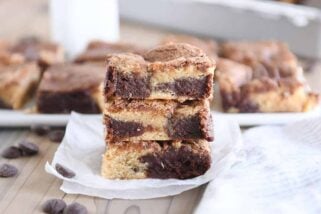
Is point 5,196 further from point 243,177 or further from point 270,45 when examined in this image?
point 270,45

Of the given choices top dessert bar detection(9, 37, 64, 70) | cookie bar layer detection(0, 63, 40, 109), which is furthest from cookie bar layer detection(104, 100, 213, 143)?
top dessert bar detection(9, 37, 64, 70)

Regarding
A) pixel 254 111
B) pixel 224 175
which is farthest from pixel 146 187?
pixel 254 111

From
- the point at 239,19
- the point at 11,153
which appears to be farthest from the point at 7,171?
the point at 239,19

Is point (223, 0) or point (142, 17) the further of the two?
point (142, 17)

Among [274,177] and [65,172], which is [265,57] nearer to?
[274,177]

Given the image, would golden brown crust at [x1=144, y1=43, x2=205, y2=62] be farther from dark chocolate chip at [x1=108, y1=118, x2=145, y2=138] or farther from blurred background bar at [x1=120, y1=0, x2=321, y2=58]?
blurred background bar at [x1=120, y1=0, x2=321, y2=58]

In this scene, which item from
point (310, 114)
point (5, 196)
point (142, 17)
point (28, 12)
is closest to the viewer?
point (5, 196)

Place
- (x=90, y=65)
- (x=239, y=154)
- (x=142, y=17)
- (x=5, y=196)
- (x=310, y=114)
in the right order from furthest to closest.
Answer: (x=142, y=17) < (x=90, y=65) < (x=310, y=114) < (x=239, y=154) < (x=5, y=196)
